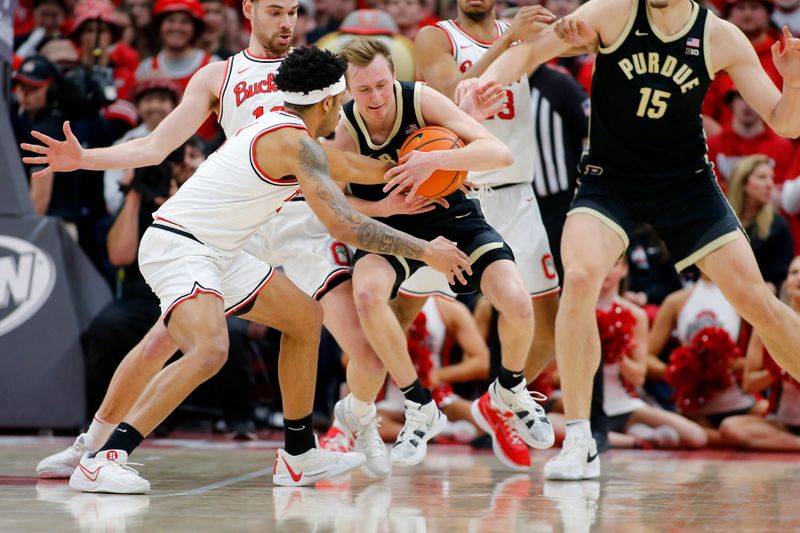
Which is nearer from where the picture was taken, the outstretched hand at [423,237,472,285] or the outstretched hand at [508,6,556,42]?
the outstretched hand at [423,237,472,285]

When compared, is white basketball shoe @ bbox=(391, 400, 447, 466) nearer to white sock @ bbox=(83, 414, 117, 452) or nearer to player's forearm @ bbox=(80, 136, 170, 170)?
white sock @ bbox=(83, 414, 117, 452)

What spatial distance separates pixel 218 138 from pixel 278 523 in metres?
5.35

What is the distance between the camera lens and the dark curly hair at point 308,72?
5.58 metres

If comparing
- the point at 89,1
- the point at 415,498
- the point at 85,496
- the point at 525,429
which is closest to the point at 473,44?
the point at 525,429

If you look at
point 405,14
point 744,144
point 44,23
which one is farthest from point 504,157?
point 44,23

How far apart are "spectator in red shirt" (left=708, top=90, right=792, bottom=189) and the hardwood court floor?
307 centimetres

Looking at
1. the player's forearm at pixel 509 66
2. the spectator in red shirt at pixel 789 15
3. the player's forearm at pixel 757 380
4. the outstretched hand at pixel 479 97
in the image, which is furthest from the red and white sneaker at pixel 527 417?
the spectator in red shirt at pixel 789 15

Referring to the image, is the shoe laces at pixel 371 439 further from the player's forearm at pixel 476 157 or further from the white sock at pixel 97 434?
the player's forearm at pixel 476 157

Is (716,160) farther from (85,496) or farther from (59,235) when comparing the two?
(85,496)

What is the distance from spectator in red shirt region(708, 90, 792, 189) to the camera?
9.62m

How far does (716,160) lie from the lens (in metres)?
9.75

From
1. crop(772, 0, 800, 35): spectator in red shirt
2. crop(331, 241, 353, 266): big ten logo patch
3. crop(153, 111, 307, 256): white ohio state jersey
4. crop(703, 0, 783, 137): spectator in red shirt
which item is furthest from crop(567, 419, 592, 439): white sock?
crop(772, 0, 800, 35): spectator in red shirt

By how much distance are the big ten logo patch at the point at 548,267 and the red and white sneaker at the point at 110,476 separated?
2756 mm

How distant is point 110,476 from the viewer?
215 inches
